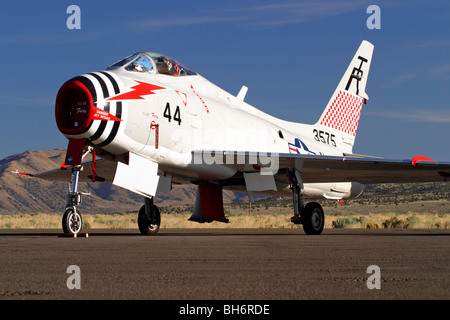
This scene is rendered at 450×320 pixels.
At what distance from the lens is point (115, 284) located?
5.35m

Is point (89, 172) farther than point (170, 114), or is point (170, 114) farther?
point (89, 172)

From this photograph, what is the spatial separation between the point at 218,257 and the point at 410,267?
99.7 inches

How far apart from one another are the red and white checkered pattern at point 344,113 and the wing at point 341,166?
16.0 feet

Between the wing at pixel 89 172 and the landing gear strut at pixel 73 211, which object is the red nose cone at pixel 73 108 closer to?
the landing gear strut at pixel 73 211

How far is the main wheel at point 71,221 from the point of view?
43.4ft

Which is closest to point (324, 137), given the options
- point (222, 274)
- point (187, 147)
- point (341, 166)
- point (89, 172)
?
point (341, 166)

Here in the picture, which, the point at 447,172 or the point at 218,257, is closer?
the point at 218,257

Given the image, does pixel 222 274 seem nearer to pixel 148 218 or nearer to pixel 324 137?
pixel 148 218

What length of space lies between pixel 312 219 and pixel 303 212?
32cm

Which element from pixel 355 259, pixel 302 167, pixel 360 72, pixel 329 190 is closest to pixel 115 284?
pixel 355 259

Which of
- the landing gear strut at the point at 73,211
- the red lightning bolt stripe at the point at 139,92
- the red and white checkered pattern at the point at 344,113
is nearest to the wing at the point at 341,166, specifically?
the red lightning bolt stripe at the point at 139,92

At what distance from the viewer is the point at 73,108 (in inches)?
523
